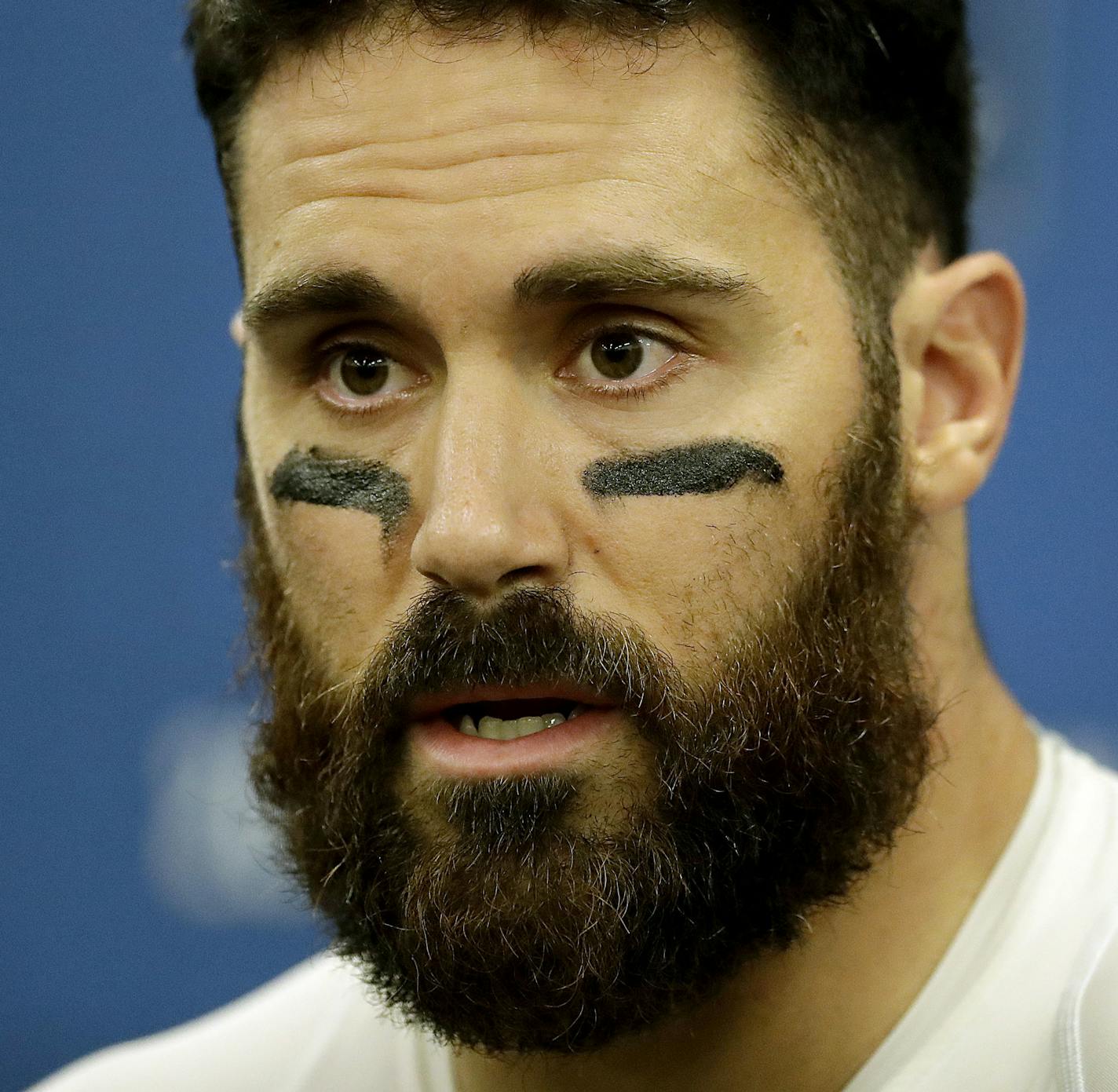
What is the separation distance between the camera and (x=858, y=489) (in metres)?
1.78

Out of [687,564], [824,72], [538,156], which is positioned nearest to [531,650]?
[687,564]

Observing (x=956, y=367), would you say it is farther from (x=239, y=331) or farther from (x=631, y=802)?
(x=239, y=331)

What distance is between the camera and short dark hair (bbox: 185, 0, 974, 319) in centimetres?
170

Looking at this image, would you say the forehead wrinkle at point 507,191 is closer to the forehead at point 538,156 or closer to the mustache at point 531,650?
the forehead at point 538,156

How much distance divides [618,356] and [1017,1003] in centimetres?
86

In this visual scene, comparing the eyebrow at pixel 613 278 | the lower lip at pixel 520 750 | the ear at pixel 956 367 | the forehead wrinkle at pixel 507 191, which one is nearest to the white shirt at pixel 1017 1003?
the ear at pixel 956 367

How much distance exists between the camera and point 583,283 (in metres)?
1.66

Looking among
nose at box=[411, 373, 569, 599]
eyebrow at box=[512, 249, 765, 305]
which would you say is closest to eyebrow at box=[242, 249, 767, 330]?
eyebrow at box=[512, 249, 765, 305]

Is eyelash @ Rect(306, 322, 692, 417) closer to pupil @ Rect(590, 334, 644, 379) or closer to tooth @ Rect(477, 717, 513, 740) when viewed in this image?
pupil @ Rect(590, 334, 644, 379)

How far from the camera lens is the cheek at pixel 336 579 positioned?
5.75 ft

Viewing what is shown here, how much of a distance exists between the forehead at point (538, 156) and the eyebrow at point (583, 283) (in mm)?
16

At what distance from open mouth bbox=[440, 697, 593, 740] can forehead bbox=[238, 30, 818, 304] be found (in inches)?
18.5

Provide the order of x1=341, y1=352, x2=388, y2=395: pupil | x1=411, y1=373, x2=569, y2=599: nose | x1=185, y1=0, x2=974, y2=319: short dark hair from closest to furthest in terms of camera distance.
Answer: x1=411, y1=373, x2=569, y2=599: nose < x1=185, y1=0, x2=974, y2=319: short dark hair < x1=341, y1=352, x2=388, y2=395: pupil

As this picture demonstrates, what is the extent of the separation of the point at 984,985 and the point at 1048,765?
1.16 ft
